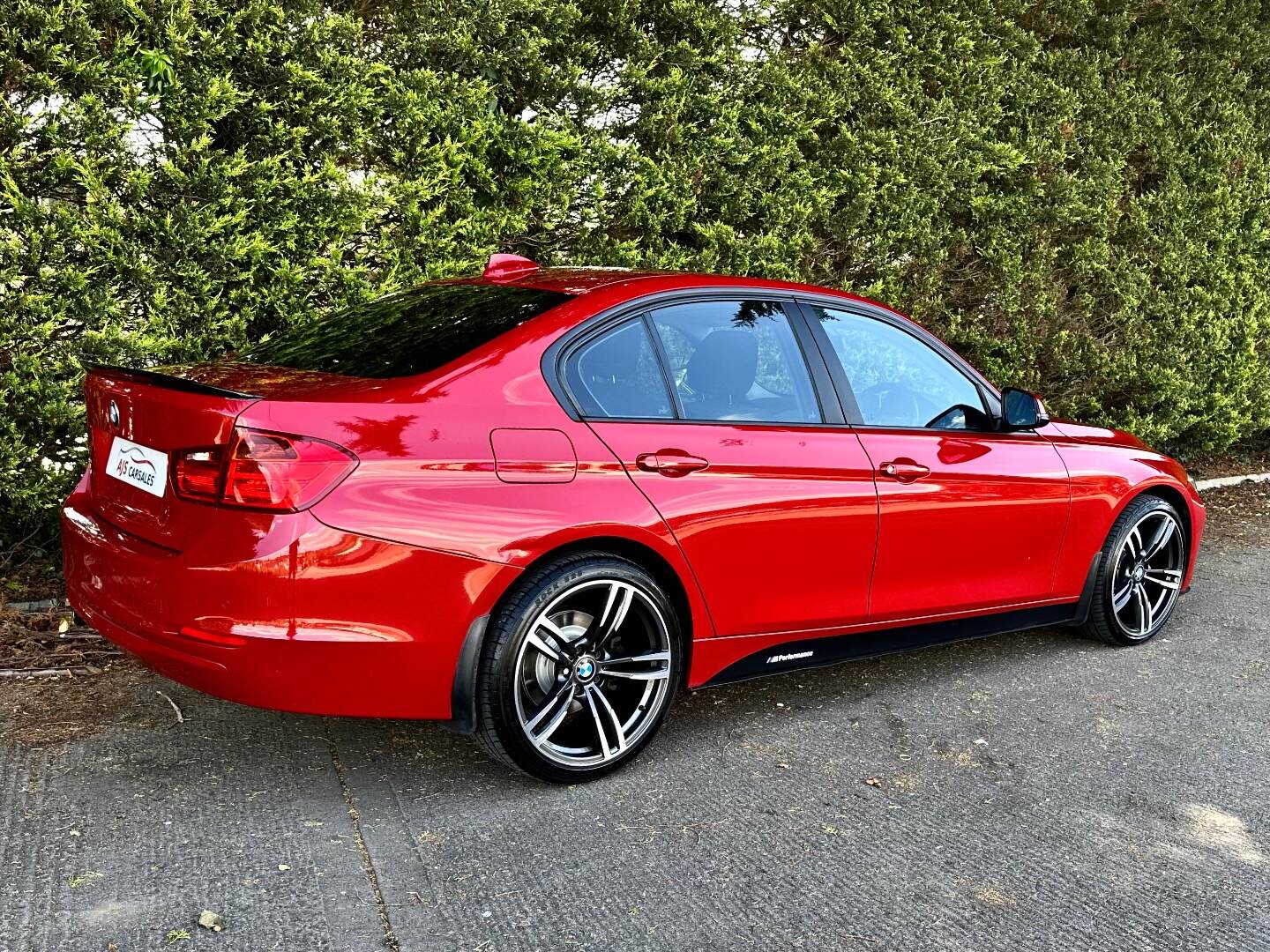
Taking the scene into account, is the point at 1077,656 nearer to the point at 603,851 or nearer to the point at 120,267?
the point at 603,851

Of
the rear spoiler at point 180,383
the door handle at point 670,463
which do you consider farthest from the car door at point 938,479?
the rear spoiler at point 180,383

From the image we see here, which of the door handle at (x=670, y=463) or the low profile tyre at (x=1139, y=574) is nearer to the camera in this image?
the door handle at (x=670, y=463)

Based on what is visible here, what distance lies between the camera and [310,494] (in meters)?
2.95

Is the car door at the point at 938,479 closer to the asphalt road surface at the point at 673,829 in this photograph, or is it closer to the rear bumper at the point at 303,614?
the asphalt road surface at the point at 673,829

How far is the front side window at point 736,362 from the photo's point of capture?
3.77 m

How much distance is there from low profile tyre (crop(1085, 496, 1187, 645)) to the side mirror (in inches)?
32.8

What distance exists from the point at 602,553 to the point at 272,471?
1.01m

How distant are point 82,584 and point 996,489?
10.7 ft

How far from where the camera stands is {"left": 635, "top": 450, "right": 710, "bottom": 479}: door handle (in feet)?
11.5

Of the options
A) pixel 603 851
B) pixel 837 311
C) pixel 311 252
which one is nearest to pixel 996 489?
pixel 837 311

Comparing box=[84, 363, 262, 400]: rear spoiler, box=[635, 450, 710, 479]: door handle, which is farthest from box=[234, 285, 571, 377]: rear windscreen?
box=[635, 450, 710, 479]: door handle

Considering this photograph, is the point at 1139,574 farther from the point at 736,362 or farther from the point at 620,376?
the point at 620,376

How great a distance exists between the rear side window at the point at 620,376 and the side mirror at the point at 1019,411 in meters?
1.71

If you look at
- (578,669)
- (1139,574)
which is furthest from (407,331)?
(1139,574)
